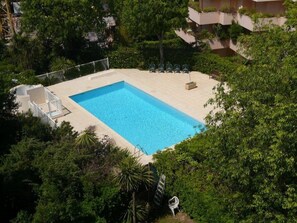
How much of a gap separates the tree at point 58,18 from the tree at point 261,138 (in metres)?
18.7

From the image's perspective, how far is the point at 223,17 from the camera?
32281mm

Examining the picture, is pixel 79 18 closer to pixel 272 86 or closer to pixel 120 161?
pixel 120 161

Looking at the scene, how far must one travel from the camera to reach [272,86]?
13.8 metres

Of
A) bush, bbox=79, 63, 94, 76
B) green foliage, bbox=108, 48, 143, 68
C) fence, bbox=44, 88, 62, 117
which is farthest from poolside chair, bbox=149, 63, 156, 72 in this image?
fence, bbox=44, 88, 62, 117

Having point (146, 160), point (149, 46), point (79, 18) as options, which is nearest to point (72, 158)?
point (146, 160)

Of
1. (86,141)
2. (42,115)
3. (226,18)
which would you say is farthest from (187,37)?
(86,141)

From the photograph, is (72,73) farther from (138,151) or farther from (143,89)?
(138,151)

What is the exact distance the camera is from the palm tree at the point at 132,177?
57.2 feet

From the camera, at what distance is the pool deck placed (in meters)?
25.6

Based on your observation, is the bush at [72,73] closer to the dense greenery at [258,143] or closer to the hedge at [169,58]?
the hedge at [169,58]

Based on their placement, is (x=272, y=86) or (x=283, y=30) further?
(x=283, y=30)

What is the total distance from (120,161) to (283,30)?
905 cm

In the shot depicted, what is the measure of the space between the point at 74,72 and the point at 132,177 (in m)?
16.6

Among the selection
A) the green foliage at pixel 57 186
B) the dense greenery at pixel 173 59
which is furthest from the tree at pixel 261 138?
the dense greenery at pixel 173 59
